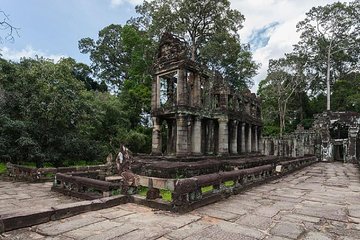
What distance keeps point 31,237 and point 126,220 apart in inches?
59.0

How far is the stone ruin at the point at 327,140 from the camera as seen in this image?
2791 centimetres

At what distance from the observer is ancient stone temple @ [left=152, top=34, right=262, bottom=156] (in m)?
12.6

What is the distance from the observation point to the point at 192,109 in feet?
42.5

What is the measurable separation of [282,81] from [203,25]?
1617 centimetres

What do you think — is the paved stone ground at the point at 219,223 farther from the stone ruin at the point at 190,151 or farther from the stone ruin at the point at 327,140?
the stone ruin at the point at 327,140

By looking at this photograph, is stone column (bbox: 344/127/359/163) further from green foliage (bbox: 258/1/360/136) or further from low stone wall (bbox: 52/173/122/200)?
low stone wall (bbox: 52/173/122/200)

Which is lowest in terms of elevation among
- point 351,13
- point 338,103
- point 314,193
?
point 314,193

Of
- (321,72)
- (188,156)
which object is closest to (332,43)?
(321,72)

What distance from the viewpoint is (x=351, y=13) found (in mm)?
32688

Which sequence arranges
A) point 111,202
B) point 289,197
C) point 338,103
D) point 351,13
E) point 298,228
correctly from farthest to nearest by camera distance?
1. point 338,103
2. point 351,13
3. point 289,197
4. point 111,202
5. point 298,228

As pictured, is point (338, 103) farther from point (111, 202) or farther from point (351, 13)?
point (111, 202)

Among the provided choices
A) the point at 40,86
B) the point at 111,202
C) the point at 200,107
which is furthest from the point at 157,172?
the point at 40,86

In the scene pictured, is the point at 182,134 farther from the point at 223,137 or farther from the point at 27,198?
the point at 27,198

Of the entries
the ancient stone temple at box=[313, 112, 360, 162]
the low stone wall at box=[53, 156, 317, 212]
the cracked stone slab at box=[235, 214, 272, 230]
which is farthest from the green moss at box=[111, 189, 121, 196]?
the ancient stone temple at box=[313, 112, 360, 162]
